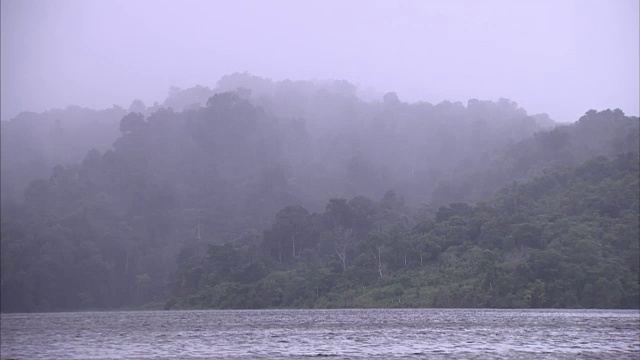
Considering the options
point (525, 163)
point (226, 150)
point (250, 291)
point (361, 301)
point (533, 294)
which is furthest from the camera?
point (226, 150)

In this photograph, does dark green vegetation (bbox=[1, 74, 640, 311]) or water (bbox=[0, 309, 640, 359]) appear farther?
dark green vegetation (bbox=[1, 74, 640, 311])

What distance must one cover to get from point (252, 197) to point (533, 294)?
Result: 71168 millimetres

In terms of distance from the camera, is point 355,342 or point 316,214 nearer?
point 355,342

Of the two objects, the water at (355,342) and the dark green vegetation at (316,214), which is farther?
the dark green vegetation at (316,214)

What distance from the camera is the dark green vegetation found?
7575 centimetres

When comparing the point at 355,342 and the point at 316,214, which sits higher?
the point at 316,214

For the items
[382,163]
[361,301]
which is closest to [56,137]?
[382,163]

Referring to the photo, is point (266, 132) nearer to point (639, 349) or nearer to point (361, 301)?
point (361, 301)

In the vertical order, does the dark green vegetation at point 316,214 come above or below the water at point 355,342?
above

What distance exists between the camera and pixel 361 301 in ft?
260

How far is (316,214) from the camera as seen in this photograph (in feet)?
336

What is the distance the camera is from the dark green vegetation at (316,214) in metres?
75.8

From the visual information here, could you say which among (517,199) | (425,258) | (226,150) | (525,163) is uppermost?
(226,150)

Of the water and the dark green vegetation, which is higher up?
the dark green vegetation
